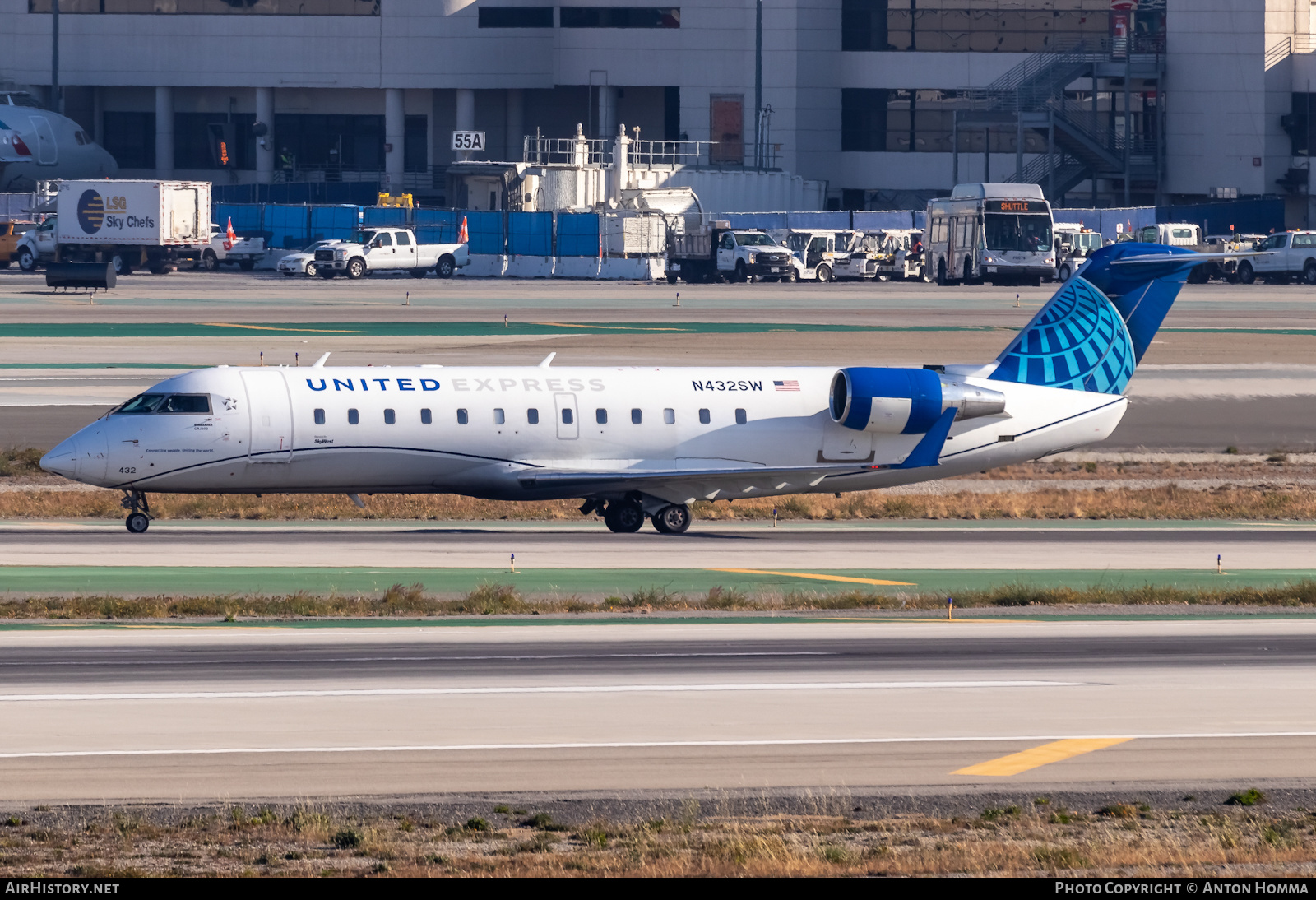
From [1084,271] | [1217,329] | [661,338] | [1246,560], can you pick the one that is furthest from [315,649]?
[1217,329]

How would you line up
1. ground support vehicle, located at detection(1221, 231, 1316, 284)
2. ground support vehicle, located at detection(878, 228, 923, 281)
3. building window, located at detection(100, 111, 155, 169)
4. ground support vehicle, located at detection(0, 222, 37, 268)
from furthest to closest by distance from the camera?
building window, located at detection(100, 111, 155, 169), ground support vehicle, located at detection(0, 222, 37, 268), ground support vehicle, located at detection(878, 228, 923, 281), ground support vehicle, located at detection(1221, 231, 1316, 284)

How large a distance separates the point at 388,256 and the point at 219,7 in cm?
4028

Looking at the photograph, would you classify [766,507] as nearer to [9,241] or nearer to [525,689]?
[525,689]

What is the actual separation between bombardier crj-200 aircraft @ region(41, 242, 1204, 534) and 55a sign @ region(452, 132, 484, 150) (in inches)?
3450

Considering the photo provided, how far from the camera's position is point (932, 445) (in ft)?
116

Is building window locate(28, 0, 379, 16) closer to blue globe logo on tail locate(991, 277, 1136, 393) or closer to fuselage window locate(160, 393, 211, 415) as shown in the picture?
blue globe logo on tail locate(991, 277, 1136, 393)

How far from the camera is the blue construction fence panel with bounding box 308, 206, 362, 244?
370ft

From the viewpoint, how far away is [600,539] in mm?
34781

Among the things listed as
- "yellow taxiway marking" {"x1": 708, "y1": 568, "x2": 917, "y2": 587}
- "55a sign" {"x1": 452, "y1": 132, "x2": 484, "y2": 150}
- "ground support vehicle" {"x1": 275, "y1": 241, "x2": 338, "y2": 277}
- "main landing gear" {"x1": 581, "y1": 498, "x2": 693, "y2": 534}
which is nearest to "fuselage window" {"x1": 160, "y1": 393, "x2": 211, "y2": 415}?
"main landing gear" {"x1": 581, "y1": 498, "x2": 693, "y2": 534}

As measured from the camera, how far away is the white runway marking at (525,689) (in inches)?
800

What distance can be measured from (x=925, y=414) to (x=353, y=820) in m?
21.3

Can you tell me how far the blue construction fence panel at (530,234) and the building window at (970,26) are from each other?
37479 millimetres

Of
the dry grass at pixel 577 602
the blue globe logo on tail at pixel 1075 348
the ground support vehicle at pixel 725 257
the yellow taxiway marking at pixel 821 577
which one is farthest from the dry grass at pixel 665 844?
the ground support vehicle at pixel 725 257

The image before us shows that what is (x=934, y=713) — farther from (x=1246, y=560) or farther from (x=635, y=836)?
(x=1246, y=560)
